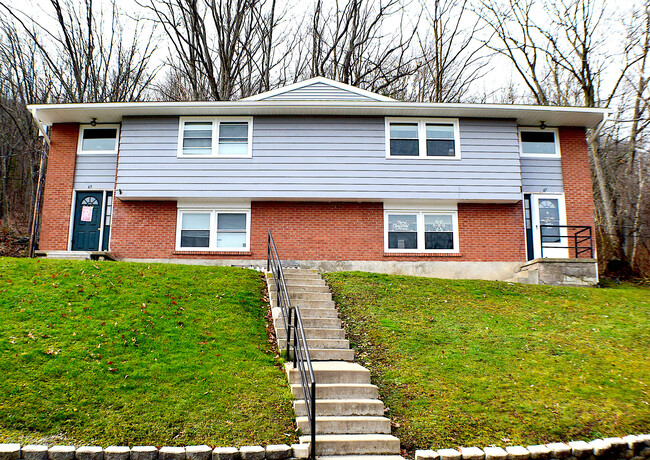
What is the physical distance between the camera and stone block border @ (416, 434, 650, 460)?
19.5ft

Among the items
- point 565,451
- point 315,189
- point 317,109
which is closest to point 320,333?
point 565,451

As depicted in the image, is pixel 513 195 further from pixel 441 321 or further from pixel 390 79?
pixel 390 79

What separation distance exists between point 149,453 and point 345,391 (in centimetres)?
285

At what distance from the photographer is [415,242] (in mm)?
15102

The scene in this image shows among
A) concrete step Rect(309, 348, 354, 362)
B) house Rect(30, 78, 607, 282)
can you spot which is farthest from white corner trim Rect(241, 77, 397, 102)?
concrete step Rect(309, 348, 354, 362)

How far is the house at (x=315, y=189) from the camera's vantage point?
48.5ft

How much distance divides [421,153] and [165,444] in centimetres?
1177

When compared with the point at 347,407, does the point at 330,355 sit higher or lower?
higher

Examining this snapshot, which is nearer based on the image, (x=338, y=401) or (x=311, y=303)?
(x=338, y=401)

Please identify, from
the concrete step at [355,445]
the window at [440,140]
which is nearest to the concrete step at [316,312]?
the concrete step at [355,445]

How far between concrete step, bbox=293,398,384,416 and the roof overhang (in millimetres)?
9939

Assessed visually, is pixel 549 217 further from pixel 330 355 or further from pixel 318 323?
pixel 330 355

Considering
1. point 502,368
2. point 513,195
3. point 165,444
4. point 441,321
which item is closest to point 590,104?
point 513,195

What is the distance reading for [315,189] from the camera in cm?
1475
